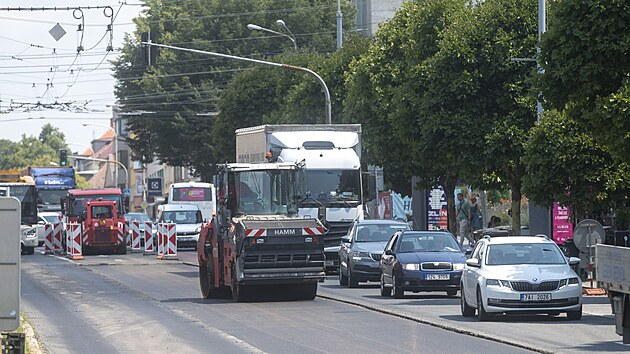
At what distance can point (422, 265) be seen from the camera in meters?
27.2

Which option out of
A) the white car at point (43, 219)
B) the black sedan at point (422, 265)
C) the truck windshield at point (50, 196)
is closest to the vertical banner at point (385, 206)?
the white car at point (43, 219)

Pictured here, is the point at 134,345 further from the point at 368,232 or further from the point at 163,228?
the point at 163,228

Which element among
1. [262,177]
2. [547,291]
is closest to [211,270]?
[262,177]

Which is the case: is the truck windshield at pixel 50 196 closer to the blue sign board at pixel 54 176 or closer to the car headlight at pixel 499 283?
the blue sign board at pixel 54 176

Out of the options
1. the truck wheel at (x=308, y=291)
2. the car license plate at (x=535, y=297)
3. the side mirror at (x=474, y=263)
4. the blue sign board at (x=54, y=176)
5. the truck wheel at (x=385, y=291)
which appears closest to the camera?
the car license plate at (x=535, y=297)

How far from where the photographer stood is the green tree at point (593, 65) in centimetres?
2069

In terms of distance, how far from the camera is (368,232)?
32906 mm

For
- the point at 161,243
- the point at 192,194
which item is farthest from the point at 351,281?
the point at 192,194

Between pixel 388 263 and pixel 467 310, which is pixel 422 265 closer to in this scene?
pixel 388 263

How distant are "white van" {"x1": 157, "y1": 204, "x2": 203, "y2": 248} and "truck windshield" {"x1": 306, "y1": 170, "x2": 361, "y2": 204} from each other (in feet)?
91.0

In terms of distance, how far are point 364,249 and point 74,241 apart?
23426 mm

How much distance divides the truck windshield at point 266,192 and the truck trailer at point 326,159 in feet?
19.9

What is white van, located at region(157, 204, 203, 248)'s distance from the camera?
63.1 metres

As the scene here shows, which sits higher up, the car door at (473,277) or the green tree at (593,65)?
the green tree at (593,65)
